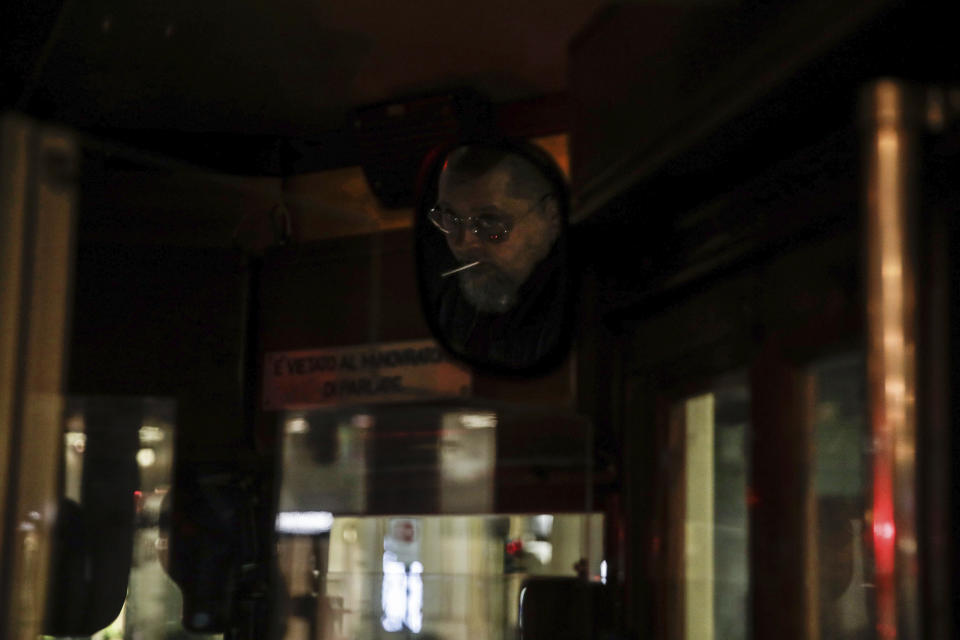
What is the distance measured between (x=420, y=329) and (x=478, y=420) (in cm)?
14

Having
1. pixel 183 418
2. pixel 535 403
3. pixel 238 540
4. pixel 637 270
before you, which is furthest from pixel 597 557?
pixel 183 418

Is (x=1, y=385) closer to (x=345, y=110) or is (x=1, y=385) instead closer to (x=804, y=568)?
(x=345, y=110)

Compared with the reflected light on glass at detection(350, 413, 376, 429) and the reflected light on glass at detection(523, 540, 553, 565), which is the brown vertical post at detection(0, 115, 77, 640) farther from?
the reflected light on glass at detection(523, 540, 553, 565)

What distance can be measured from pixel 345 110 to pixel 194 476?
537mm

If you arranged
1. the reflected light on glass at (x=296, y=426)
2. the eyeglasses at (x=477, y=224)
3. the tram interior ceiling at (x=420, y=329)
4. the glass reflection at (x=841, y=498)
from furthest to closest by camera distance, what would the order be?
the reflected light on glass at (x=296, y=426), the eyeglasses at (x=477, y=224), the tram interior ceiling at (x=420, y=329), the glass reflection at (x=841, y=498)

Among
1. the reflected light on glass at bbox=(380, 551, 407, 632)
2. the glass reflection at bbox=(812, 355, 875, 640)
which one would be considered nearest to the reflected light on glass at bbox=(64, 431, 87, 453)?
the reflected light on glass at bbox=(380, 551, 407, 632)

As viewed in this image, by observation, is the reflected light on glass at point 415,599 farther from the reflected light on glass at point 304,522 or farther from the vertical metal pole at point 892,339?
the vertical metal pole at point 892,339

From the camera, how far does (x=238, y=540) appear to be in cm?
145

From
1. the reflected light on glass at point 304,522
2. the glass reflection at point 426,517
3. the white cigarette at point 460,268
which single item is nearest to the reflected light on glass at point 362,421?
the glass reflection at point 426,517

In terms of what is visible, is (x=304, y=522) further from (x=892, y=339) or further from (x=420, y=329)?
(x=892, y=339)

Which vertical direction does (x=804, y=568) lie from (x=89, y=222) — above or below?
below

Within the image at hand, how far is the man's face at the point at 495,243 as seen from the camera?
1.34m

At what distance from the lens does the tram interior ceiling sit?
109 centimetres

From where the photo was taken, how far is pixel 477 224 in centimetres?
139
